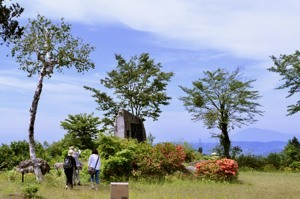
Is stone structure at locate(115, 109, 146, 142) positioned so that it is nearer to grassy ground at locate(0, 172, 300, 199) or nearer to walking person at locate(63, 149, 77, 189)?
grassy ground at locate(0, 172, 300, 199)

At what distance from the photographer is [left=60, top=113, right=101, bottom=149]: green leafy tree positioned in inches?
1793

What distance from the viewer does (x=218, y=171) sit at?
93.7ft

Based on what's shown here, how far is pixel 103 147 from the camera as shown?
2723cm

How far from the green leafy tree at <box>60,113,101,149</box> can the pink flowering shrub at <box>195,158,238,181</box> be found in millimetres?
18706

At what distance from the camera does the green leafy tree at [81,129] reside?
149 feet

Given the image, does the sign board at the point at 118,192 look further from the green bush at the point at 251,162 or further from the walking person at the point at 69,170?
the green bush at the point at 251,162

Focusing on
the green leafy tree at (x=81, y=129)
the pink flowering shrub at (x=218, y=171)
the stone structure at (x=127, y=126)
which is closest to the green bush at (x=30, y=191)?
the pink flowering shrub at (x=218, y=171)

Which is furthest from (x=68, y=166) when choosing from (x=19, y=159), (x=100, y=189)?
(x=19, y=159)

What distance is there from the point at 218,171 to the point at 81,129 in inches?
803

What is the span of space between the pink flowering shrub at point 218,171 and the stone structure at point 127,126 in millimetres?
8670

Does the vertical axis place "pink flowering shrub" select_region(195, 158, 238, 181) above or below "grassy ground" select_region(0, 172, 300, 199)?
above

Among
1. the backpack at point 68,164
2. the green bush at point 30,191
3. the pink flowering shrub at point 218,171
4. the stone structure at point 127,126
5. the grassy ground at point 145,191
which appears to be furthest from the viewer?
the stone structure at point 127,126

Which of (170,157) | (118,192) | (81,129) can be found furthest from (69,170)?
(81,129)

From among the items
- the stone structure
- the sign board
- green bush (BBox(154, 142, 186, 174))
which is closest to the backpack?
green bush (BBox(154, 142, 186, 174))
